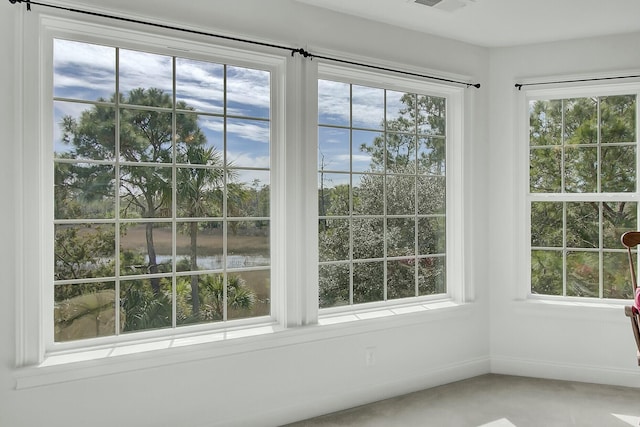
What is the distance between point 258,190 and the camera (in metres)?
2.72

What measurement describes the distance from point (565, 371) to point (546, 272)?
2.56ft

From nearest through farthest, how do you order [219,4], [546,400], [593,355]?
1. [219,4]
2. [546,400]
3. [593,355]

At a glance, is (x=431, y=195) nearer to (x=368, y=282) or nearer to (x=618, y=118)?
(x=368, y=282)

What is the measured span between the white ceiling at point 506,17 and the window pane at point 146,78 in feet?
3.31

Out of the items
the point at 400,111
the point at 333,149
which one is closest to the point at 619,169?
the point at 400,111

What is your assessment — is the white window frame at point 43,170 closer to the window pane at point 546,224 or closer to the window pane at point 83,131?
the window pane at point 83,131

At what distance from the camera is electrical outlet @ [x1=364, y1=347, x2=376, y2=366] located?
2984mm

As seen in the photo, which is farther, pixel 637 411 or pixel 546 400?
pixel 546 400

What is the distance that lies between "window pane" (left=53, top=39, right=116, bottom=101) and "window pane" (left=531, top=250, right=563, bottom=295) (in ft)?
11.0

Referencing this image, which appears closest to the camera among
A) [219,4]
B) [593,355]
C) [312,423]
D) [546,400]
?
[219,4]

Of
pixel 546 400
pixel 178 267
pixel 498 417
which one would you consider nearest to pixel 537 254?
pixel 546 400

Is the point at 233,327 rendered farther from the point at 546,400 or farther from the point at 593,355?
the point at 593,355

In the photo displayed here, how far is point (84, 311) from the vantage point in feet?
7.48

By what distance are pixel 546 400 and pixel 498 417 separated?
51 cm
